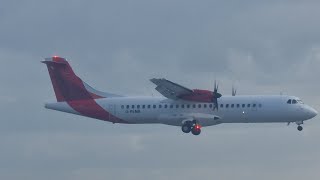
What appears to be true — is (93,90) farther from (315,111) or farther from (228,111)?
(315,111)

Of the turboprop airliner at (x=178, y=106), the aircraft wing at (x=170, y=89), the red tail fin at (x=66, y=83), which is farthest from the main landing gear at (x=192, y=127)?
the red tail fin at (x=66, y=83)

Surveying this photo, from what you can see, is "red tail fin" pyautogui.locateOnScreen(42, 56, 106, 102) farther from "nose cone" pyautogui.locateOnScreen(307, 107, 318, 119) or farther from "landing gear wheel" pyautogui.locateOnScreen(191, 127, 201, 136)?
"nose cone" pyautogui.locateOnScreen(307, 107, 318, 119)

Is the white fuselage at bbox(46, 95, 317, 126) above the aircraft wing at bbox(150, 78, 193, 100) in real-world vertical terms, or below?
below

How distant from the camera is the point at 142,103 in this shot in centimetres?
8844

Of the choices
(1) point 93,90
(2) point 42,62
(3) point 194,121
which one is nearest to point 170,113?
(3) point 194,121

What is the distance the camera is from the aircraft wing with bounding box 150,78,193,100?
3381 inches

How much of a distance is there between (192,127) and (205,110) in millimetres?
1892

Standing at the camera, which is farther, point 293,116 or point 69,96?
point 69,96

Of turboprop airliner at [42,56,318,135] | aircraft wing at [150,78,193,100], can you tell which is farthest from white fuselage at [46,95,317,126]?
aircraft wing at [150,78,193,100]

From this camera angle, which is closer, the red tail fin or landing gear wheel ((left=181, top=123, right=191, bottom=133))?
landing gear wheel ((left=181, top=123, right=191, bottom=133))

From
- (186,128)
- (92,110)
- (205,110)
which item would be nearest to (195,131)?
(186,128)

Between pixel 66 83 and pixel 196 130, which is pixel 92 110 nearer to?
pixel 66 83

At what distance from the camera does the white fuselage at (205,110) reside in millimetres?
84875

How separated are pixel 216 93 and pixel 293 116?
6977 mm
